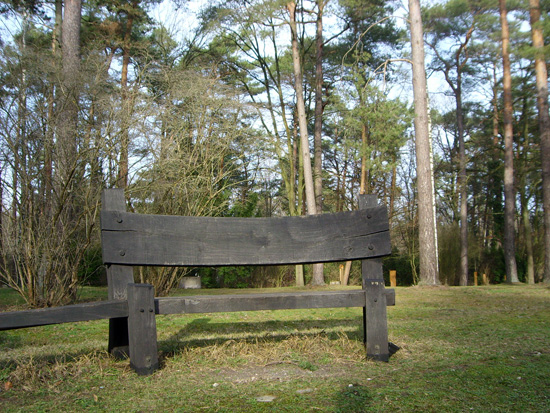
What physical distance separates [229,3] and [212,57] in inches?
91.6

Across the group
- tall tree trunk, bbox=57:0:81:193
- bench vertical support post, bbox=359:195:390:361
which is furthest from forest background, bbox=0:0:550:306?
bench vertical support post, bbox=359:195:390:361

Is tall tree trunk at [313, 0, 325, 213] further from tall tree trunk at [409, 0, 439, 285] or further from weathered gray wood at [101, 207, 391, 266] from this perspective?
weathered gray wood at [101, 207, 391, 266]

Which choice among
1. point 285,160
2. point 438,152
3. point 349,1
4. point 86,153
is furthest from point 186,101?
point 438,152

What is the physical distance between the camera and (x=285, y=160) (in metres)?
20.1

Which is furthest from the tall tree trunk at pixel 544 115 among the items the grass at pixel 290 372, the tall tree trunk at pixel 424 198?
the grass at pixel 290 372

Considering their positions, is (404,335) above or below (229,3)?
below

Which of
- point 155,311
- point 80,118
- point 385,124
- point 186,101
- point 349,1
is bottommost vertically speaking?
point 155,311

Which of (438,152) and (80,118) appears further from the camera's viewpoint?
(438,152)

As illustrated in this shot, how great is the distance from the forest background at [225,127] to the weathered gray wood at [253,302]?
11.0 ft

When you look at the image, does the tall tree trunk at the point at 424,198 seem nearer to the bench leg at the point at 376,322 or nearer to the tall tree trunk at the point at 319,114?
the tall tree trunk at the point at 319,114

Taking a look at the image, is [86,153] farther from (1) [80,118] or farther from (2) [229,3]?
(2) [229,3]

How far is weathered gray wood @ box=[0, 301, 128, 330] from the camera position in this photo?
2502 millimetres

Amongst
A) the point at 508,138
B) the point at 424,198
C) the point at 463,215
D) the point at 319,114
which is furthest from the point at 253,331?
the point at 463,215

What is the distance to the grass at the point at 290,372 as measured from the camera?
7.96 feet
